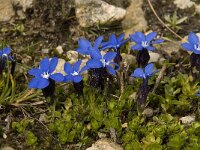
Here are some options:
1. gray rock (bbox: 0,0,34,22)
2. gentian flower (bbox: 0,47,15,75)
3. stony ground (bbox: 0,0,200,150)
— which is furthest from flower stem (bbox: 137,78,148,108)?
gray rock (bbox: 0,0,34,22)

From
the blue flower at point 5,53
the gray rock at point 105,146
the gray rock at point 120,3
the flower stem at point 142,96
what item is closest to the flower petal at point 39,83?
the blue flower at point 5,53

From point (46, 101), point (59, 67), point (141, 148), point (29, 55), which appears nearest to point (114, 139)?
point (141, 148)

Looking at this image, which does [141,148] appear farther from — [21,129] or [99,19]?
[99,19]

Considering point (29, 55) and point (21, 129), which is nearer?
point (21, 129)

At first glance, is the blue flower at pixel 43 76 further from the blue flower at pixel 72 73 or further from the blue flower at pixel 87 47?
the blue flower at pixel 87 47

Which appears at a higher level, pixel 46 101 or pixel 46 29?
pixel 46 29

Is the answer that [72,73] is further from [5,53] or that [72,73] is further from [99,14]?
[99,14]

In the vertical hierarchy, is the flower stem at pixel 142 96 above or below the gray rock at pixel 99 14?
below

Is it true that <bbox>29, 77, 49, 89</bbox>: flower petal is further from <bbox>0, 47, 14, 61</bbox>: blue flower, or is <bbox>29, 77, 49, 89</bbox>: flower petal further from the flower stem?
the flower stem
